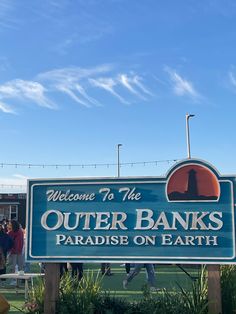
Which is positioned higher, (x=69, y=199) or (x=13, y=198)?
(x=13, y=198)

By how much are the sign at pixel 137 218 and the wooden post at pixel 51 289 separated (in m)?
0.14

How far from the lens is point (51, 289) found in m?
5.75

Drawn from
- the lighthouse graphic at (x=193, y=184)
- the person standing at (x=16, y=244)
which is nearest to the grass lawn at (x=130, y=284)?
the person standing at (x=16, y=244)

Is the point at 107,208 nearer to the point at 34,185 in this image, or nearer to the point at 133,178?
the point at 133,178

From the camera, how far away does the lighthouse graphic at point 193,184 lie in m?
5.44

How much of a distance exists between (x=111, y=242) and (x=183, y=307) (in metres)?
1.07

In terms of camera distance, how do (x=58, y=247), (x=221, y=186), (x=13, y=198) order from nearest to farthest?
(x=221, y=186) → (x=58, y=247) → (x=13, y=198)

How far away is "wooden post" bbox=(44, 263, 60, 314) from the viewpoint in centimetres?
573

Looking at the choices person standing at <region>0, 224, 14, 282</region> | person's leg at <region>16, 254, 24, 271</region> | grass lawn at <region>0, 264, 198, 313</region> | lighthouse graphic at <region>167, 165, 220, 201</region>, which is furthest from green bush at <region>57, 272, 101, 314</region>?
person's leg at <region>16, 254, 24, 271</region>

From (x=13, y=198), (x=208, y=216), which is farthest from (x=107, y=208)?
(x=13, y=198)

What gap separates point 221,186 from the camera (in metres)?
5.43

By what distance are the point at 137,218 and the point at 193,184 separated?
2.45 ft

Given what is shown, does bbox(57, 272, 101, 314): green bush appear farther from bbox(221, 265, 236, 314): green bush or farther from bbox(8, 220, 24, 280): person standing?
bbox(8, 220, 24, 280): person standing

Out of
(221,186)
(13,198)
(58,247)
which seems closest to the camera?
(221,186)
